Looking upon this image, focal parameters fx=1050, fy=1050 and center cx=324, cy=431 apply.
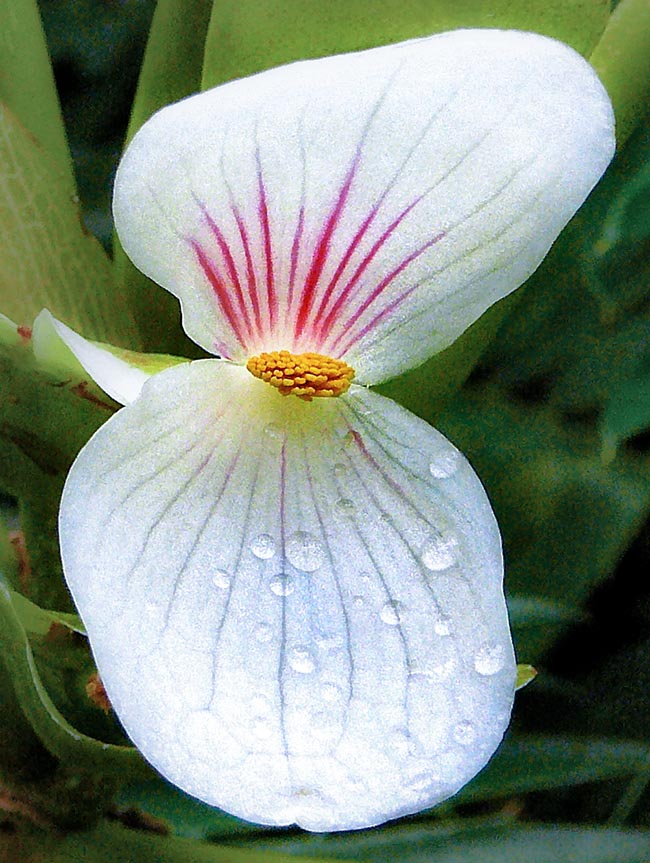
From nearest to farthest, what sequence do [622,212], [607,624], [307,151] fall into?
[307,151] → [622,212] → [607,624]

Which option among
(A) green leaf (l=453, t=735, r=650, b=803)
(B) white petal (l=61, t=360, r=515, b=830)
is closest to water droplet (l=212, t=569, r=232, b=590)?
(B) white petal (l=61, t=360, r=515, b=830)

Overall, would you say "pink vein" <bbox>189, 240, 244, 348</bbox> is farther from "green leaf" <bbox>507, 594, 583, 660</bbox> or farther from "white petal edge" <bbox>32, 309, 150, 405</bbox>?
"green leaf" <bbox>507, 594, 583, 660</bbox>

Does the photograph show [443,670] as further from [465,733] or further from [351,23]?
[351,23]

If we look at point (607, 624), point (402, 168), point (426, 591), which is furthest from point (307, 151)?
point (607, 624)

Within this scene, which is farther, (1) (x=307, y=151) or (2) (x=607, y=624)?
(2) (x=607, y=624)

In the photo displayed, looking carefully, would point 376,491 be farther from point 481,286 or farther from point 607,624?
point 607,624

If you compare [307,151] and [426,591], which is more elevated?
[307,151]

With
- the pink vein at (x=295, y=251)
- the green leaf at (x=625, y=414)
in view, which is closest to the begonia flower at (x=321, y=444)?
the pink vein at (x=295, y=251)
